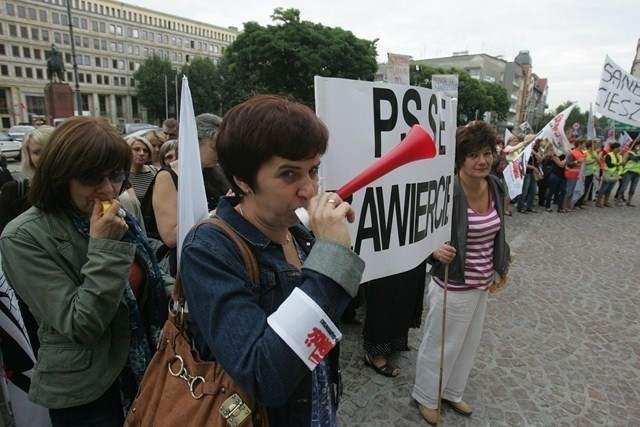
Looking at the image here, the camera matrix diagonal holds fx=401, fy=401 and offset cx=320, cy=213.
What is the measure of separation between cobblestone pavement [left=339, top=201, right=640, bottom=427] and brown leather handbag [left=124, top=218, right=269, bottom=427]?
193 cm

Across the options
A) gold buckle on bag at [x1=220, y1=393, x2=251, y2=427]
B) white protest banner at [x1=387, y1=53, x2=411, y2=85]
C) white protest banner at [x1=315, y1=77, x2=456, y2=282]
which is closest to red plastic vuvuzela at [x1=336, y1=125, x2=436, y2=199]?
white protest banner at [x1=315, y1=77, x2=456, y2=282]

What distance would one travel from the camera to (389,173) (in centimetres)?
177

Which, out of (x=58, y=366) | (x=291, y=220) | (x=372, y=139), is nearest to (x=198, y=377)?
(x=291, y=220)

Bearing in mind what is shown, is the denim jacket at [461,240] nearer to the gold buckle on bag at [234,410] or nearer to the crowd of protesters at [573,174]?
the gold buckle on bag at [234,410]

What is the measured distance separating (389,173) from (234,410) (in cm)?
116

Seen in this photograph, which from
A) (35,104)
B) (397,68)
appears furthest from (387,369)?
(35,104)

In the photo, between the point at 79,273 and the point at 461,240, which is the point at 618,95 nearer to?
the point at 461,240

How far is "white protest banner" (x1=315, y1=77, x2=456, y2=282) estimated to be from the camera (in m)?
1.52

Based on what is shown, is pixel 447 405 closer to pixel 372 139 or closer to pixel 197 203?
pixel 372 139

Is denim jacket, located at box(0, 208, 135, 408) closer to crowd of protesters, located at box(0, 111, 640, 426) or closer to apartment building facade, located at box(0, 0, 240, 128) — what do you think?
crowd of protesters, located at box(0, 111, 640, 426)

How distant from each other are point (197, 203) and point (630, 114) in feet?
33.0

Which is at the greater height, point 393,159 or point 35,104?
point 35,104

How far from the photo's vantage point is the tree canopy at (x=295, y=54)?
94.6 ft

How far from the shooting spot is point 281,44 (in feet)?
93.6
